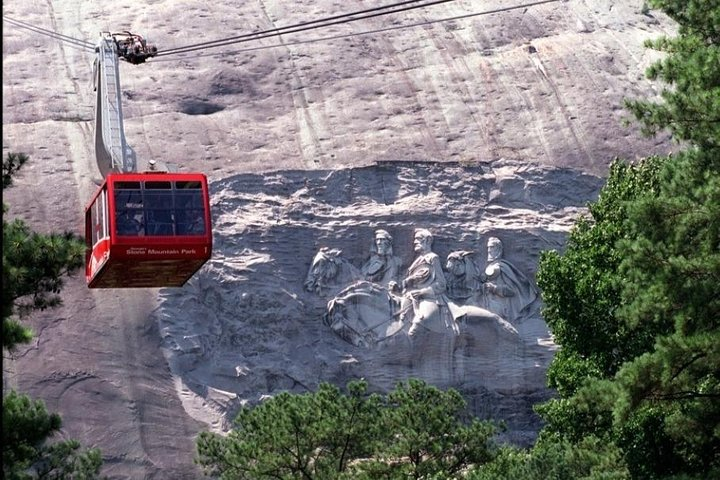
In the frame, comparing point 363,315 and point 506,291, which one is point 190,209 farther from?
point 506,291

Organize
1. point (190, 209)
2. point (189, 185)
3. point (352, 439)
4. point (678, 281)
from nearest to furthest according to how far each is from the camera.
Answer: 1. point (678, 281)
2. point (190, 209)
3. point (189, 185)
4. point (352, 439)

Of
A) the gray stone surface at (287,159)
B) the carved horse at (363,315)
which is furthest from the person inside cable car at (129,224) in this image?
the carved horse at (363,315)

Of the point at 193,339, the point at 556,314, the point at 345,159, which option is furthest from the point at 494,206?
the point at 556,314

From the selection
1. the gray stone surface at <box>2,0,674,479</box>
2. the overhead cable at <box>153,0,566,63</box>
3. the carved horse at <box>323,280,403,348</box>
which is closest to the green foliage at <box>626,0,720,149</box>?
the gray stone surface at <box>2,0,674,479</box>

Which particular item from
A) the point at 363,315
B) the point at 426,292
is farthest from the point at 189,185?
the point at 426,292

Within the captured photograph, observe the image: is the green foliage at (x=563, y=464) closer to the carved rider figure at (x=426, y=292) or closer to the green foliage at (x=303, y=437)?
the green foliage at (x=303, y=437)

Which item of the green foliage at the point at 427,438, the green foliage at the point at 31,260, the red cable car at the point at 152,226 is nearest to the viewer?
the green foliage at the point at 31,260
